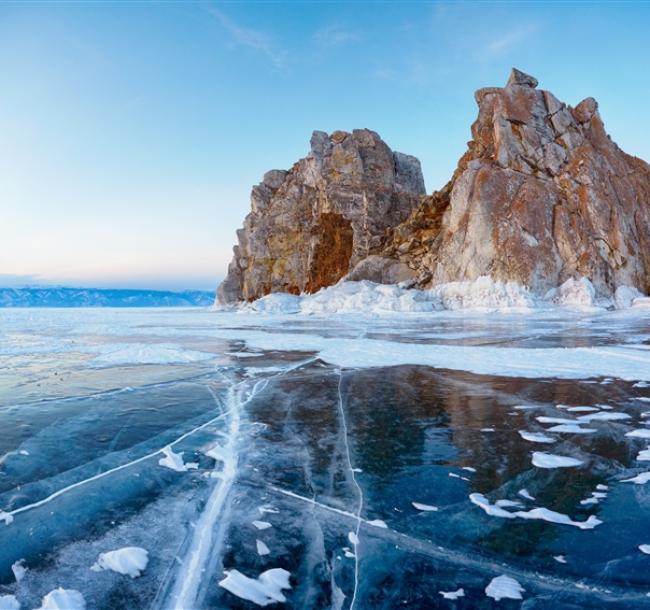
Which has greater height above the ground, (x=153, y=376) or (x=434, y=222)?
(x=434, y=222)

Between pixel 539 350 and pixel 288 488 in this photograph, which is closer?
pixel 288 488

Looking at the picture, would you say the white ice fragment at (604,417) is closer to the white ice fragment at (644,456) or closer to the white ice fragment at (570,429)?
the white ice fragment at (570,429)

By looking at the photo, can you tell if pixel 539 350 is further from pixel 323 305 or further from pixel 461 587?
pixel 323 305

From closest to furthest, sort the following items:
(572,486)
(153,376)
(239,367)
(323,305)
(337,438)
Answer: (572,486) → (337,438) → (153,376) → (239,367) → (323,305)

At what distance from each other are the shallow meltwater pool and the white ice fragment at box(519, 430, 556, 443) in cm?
2

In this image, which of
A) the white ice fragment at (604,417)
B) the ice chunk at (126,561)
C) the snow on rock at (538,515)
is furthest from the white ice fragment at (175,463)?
the white ice fragment at (604,417)

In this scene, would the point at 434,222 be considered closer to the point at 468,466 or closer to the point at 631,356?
the point at 631,356

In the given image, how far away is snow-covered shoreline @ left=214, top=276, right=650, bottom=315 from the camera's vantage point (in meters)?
37.8

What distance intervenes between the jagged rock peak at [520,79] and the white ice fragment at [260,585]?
5467cm

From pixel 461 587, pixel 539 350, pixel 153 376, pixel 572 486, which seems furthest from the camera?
pixel 539 350

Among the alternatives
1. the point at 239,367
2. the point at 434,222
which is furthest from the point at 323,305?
the point at 239,367

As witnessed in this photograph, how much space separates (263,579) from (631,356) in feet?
35.6

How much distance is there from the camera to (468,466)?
387 cm

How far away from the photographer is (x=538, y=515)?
296cm
